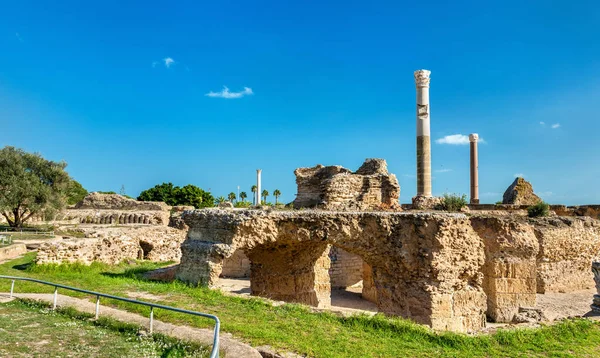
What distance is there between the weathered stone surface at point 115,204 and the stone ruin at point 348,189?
22.1 m

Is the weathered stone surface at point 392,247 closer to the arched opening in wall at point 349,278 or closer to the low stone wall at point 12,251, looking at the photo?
the arched opening in wall at point 349,278

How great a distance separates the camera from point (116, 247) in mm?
17250

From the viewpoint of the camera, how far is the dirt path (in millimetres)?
6047

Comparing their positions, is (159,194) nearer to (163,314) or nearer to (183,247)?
(183,247)

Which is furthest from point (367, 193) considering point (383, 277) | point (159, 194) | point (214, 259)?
point (159, 194)

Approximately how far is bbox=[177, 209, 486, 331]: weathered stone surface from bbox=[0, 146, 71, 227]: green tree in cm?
1922

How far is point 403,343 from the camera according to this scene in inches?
300

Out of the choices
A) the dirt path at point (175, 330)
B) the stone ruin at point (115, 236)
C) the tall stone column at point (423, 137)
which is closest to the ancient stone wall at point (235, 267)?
the stone ruin at point (115, 236)

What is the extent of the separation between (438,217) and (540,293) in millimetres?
11104

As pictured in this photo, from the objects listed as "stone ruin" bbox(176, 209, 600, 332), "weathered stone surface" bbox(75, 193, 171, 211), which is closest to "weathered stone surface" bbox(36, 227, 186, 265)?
"stone ruin" bbox(176, 209, 600, 332)

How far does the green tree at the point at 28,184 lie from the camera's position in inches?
997

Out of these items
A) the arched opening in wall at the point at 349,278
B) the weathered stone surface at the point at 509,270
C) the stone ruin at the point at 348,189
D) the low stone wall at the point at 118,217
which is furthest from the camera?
the low stone wall at the point at 118,217

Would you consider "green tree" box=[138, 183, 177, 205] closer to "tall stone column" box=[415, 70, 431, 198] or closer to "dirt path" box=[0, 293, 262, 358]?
"tall stone column" box=[415, 70, 431, 198]

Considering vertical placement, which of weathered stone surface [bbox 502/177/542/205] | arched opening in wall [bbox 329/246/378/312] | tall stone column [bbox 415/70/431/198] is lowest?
arched opening in wall [bbox 329/246/378/312]
